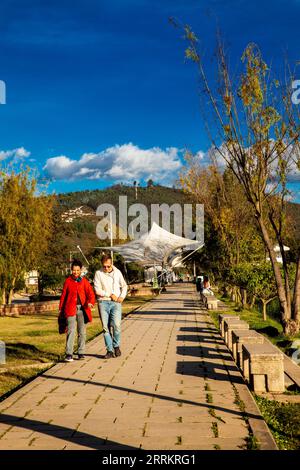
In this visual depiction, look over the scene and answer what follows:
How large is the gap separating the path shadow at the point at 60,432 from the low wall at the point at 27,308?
17.3 metres

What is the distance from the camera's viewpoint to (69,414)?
18.8 ft

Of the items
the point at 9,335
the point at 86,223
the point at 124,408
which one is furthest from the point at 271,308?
the point at 86,223

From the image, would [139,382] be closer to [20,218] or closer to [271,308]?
[20,218]

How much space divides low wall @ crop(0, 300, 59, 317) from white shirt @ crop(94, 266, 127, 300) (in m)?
13.7

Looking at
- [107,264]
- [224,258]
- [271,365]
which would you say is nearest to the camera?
[271,365]

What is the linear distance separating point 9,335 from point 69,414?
30.9 ft

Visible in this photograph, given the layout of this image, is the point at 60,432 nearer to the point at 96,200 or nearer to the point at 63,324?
the point at 63,324

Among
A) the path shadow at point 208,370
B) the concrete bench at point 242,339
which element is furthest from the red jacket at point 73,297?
the concrete bench at point 242,339

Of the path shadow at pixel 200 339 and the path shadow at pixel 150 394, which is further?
the path shadow at pixel 200 339

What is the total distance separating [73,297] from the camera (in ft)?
30.4

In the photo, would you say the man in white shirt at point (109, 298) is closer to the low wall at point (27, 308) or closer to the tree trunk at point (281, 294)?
the tree trunk at point (281, 294)

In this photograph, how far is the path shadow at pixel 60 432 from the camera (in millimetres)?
4664

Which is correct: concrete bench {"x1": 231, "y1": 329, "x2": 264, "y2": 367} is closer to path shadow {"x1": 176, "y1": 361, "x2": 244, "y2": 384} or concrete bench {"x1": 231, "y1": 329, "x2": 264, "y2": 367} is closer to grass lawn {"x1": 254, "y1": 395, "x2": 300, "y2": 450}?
path shadow {"x1": 176, "y1": 361, "x2": 244, "y2": 384}

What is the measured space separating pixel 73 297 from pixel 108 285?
2.13ft
